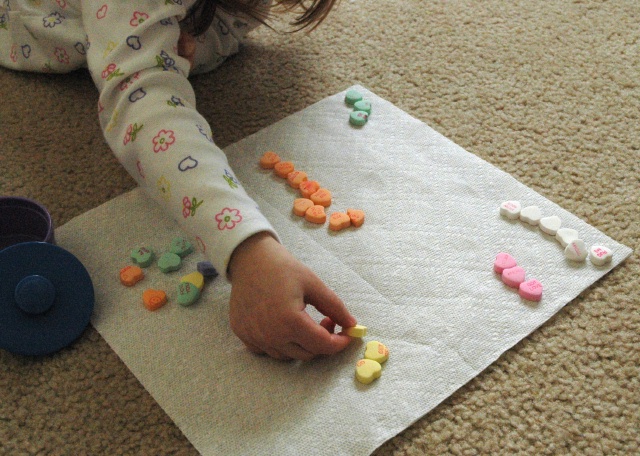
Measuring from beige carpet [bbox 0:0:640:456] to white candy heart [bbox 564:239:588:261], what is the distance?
0.12 ft

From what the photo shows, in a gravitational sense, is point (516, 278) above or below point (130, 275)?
above

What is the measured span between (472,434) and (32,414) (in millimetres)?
431

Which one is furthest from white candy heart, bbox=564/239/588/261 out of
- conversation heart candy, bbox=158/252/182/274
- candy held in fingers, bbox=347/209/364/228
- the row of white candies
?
conversation heart candy, bbox=158/252/182/274

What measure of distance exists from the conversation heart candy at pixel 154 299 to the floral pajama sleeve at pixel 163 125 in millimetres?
78

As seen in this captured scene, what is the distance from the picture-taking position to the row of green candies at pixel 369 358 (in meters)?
0.69

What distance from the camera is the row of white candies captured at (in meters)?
0.81

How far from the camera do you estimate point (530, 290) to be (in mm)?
767

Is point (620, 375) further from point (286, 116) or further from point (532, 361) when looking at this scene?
point (286, 116)

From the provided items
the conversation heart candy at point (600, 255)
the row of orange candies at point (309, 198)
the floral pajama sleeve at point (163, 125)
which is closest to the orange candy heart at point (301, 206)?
the row of orange candies at point (309, 198)

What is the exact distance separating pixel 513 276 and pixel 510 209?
4.6 inches

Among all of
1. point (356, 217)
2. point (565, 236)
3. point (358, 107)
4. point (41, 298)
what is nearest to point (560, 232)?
point (565, 236)

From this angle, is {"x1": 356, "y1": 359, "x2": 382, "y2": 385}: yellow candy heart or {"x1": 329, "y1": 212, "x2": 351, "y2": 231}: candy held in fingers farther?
{"x1": 329, "y1": 212, "x2": 351, "y2": 231}: candy held in fingers

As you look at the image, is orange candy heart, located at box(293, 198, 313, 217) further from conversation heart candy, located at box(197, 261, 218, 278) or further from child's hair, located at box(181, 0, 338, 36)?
child's hair, located at box(181, 0, 338, 36)

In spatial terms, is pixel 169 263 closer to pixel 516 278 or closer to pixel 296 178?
pixel 296 178
